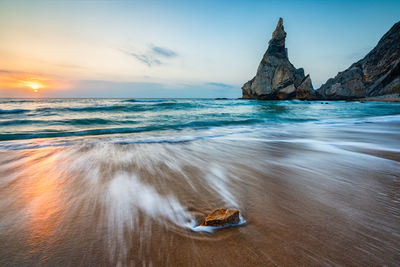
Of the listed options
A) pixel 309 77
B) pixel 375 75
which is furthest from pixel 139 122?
pixel 375 75

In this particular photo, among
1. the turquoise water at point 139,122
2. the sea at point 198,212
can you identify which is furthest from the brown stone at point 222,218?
the turquoise water at point 139,122

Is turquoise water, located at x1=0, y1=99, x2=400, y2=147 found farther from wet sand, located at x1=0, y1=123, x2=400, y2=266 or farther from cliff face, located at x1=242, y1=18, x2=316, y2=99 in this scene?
cliff face, located at x1=242, y1=18, x2=316, y2=99

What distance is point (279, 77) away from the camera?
42.7 m

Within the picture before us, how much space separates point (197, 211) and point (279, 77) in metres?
48.0

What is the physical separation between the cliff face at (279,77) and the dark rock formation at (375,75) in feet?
35.2

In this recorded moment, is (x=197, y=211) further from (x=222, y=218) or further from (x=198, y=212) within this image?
(x=222, y=218)

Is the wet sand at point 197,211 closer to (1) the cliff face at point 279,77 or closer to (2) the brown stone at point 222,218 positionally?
(2) the brown stone at point 222,218

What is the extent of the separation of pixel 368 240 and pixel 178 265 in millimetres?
1059

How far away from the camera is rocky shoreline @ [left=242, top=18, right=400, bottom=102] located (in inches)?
1655

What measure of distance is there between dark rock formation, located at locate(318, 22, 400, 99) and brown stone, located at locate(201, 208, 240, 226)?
57.6 m

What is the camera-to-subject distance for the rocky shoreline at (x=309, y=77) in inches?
1655

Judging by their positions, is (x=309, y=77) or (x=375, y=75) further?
(x=375, y=75)

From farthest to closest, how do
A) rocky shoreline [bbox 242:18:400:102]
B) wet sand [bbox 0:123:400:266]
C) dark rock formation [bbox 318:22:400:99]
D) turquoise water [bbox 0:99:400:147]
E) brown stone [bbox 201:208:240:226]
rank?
rocky shoreline [bbox 242:18:400:102] → dark rock formation [bbox 318:22:400:99] → turquoise water [bbox 0:99:400:147] → brown stone [bbox 201:208:240:226] → wet sand [bbox 0:123:400:266]

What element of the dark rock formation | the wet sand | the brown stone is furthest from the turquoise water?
the dark rock formation
